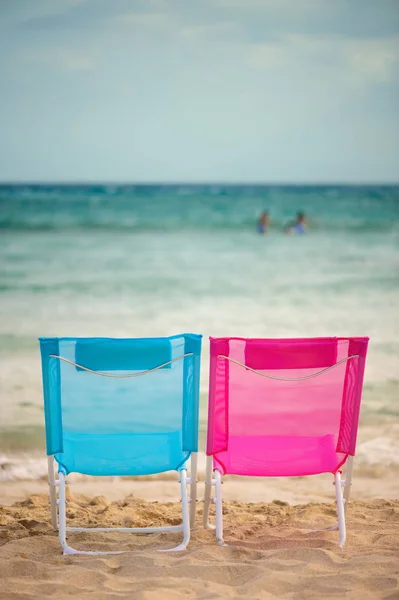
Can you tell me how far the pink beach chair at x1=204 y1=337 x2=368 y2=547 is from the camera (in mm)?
2605

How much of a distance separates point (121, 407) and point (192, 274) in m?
8.74

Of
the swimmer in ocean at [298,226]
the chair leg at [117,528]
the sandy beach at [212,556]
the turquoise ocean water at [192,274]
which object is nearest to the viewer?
the sandy beach at [212,556]

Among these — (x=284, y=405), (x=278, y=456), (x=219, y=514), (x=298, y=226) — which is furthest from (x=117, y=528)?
(x=298, y=226)

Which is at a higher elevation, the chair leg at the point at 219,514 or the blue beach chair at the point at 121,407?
the blue beach chair at the point at 121,407

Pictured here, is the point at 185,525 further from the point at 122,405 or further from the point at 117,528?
the point at 122,405

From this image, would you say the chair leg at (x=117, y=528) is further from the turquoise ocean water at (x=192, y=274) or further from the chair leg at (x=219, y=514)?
the turquoise ocean water at (x=192, y=274)

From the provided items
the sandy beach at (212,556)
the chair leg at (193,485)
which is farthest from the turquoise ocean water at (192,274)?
the chair leg at (193,485)

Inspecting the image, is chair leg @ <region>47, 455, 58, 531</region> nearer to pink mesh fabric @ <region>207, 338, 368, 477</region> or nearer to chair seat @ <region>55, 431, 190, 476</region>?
chair seat @ <region>55, 431, 190, 476</region>

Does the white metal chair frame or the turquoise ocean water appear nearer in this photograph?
the white metal chair frame

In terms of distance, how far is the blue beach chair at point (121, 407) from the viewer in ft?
8.48

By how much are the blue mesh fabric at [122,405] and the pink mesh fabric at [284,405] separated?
0.10 meters

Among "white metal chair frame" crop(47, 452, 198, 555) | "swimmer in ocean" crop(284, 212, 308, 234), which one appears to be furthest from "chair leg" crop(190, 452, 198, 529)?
"swimmer in ocean" crop(284, 212, 308, 234)

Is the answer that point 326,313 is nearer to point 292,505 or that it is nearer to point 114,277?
point 114,277

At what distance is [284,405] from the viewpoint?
8.79 ft
